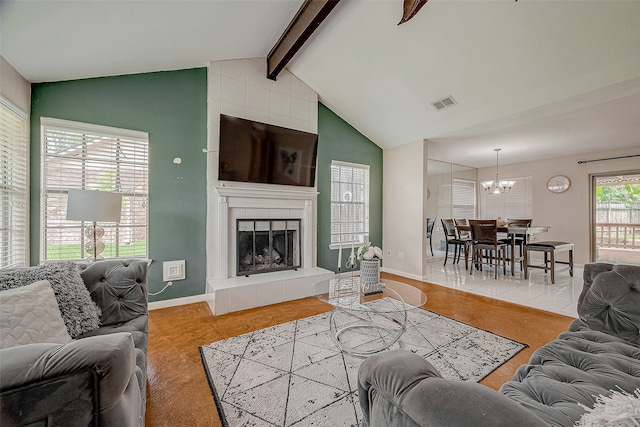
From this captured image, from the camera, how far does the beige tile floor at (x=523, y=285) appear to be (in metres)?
3.15

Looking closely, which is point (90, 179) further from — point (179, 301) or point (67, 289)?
point (67, 289)

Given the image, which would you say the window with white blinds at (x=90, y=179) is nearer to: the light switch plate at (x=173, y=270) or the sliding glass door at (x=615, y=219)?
the light switch plate at (x=173, y=270)

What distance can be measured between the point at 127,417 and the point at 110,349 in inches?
9.3

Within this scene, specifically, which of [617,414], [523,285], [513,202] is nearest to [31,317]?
[617,414]

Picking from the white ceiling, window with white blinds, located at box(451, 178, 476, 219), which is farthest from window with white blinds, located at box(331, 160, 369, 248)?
window with white blinds, located at box(451, 178, 476, 219)

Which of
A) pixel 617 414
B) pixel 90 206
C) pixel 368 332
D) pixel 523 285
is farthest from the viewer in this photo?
pixel 523 285

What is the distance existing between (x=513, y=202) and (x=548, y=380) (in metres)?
6.72

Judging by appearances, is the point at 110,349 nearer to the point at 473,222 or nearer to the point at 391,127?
the point at 391,127

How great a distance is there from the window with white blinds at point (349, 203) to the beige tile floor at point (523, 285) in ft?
4.71

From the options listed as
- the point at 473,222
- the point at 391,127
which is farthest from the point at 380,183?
the point at 473,222

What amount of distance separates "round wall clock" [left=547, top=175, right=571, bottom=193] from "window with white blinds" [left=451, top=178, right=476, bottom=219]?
1598 millimetres

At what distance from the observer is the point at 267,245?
362cm

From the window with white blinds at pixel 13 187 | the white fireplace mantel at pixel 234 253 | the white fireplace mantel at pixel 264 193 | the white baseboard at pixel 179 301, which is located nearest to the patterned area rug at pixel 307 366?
the white fireplace mantel at pixel 234 253

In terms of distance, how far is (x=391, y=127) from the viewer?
4289mm
